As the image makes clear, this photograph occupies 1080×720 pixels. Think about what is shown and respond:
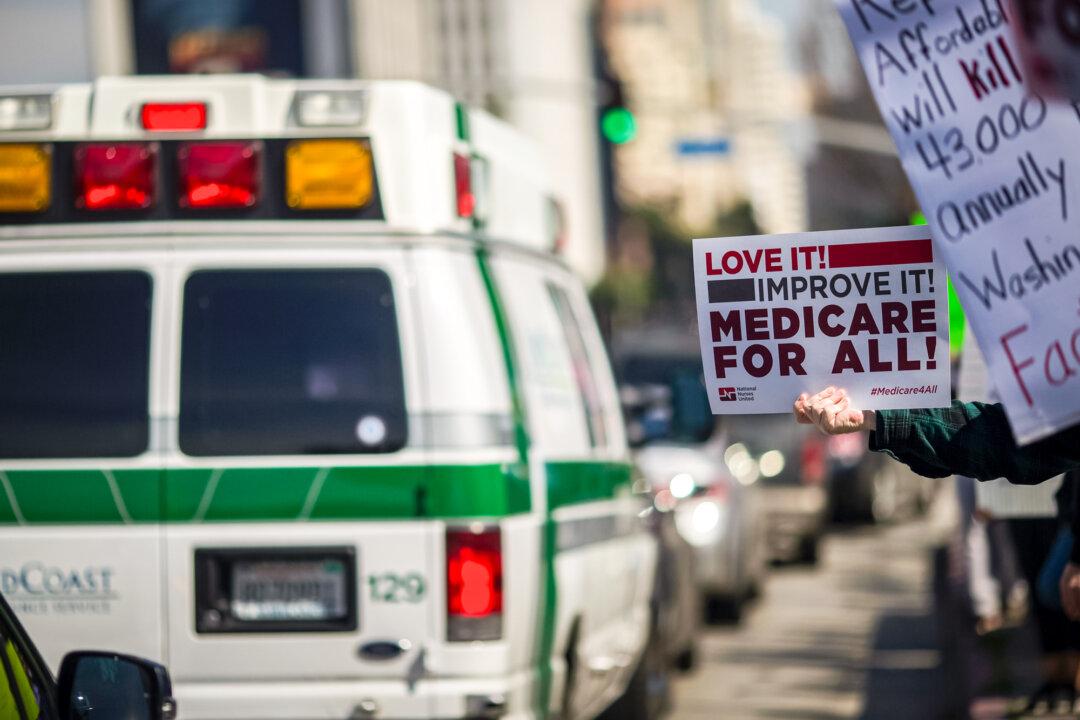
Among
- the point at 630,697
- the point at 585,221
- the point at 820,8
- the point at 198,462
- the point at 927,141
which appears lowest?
the point at 630,697

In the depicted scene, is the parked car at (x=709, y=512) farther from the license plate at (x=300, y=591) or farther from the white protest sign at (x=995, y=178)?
the white protest sign at (x=995, y=178)

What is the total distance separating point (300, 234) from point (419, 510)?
92cm

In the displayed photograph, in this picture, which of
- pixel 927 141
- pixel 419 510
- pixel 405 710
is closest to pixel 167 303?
pixel 419 510

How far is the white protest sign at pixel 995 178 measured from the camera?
3.61m

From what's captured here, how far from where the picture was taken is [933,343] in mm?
4023

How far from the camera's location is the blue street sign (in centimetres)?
2608

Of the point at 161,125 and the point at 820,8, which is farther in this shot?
the point at 820,8

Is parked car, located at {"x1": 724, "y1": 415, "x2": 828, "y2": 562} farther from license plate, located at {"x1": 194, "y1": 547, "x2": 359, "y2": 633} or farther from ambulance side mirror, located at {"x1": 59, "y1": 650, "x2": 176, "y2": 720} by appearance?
ambulance side mirror, located at {"x1": 59, "y1": 650, "x2": 176, "y2": 720}

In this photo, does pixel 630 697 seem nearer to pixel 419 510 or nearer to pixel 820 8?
pixel 419 510

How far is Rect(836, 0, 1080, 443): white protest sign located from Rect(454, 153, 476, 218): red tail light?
2.48 m

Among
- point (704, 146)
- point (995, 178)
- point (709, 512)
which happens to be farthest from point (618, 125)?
point (995, 178)

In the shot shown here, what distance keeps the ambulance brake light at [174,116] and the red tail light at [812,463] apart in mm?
12110

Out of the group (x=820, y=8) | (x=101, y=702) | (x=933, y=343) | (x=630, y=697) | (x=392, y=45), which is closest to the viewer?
(x=101, y=702)

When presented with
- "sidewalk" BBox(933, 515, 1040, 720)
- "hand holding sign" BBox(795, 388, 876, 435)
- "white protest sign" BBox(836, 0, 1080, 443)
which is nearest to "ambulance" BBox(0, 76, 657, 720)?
"hand holding sign" BBox(795, 388, 876, 435)
